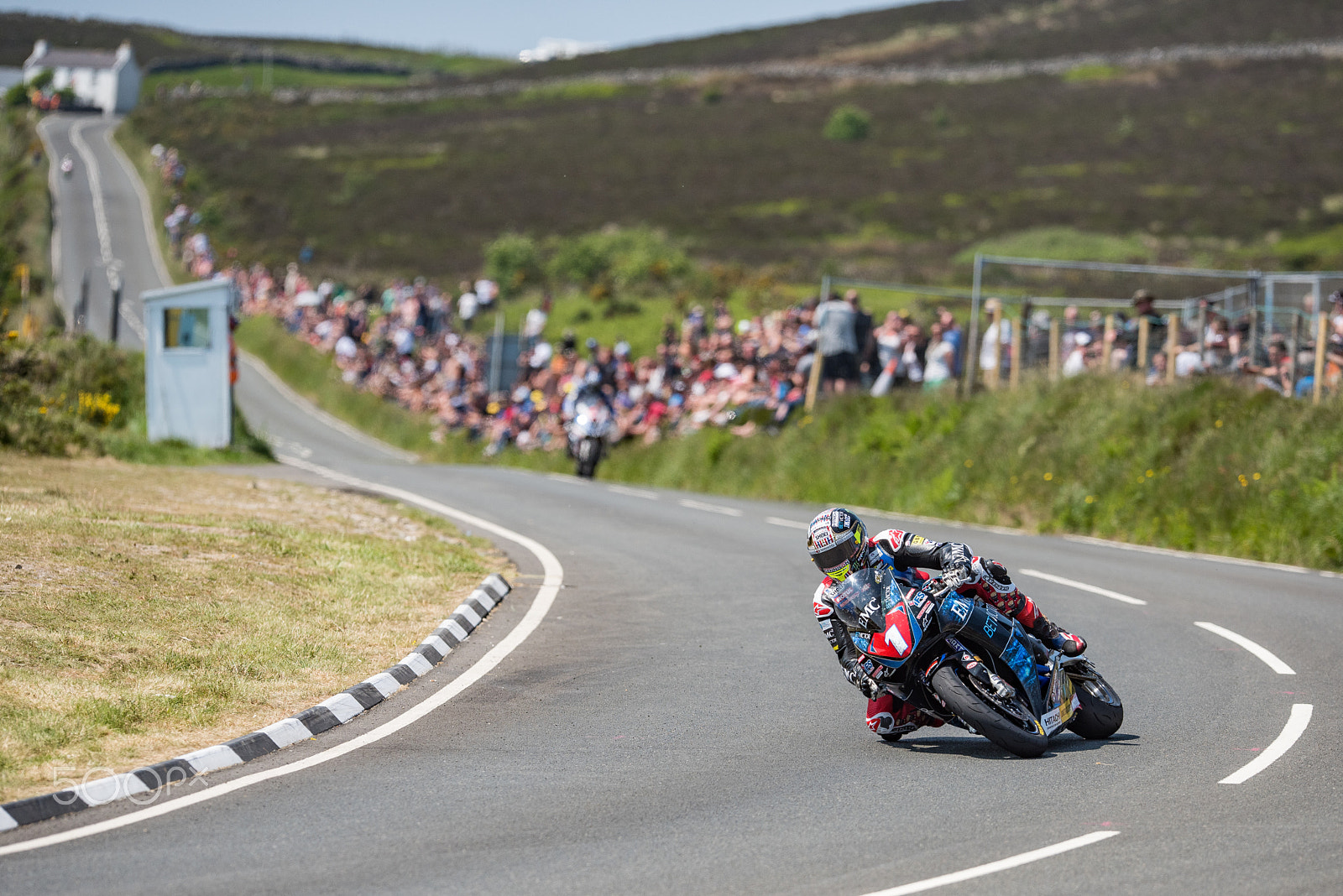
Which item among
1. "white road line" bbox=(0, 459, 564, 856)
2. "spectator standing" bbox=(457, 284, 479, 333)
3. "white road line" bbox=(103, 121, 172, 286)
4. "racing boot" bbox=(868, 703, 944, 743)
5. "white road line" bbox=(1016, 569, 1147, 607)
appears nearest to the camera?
"white road line" bbox=(0, 459, 564, 856)

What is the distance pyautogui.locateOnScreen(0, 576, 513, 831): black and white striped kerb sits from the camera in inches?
254

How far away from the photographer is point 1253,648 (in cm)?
1096

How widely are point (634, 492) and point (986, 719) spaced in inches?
702

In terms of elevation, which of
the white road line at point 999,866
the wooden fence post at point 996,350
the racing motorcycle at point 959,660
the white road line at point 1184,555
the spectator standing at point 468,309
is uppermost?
the spectator standing at point 468,309

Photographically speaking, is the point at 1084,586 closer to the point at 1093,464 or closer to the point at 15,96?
the point at 1093,464

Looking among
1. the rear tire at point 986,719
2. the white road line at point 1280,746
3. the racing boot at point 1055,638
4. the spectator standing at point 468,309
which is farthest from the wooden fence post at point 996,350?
the spectator standing at point 468,309

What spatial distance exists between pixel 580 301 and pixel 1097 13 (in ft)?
251

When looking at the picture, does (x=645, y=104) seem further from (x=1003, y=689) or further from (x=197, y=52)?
(x=1003, y=689)

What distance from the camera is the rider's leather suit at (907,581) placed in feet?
26.6

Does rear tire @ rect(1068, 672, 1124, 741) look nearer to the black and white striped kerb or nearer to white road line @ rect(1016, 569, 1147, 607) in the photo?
the black and white striped kerb

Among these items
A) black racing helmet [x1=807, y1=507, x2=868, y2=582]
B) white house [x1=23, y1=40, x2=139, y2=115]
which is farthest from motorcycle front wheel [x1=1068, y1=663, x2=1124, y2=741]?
white house [x1=23, y1=40, x2=139, y2=115]

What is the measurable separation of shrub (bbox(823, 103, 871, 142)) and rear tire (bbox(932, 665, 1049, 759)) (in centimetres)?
8018

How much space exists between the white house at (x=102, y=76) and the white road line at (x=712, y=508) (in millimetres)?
88416

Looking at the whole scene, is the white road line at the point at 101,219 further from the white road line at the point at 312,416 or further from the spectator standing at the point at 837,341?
the spectator standing at the point at 837,341
